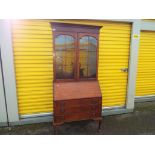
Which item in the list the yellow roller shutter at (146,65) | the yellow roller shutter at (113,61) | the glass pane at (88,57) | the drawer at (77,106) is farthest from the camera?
the yellow roller shutter at (146,65)

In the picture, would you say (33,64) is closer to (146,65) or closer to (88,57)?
(88,57)

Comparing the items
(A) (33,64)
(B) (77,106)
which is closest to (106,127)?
(B) (77,106)

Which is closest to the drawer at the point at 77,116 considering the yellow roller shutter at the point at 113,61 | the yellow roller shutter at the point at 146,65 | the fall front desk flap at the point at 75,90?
the fall front desk flap at the point at 75,90

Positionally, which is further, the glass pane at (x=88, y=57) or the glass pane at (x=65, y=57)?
the glass pane at (x=88, y=57)

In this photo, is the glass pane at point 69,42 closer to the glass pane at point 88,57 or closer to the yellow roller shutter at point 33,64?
the glass pane at point 88,57

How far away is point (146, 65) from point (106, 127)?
2.35m

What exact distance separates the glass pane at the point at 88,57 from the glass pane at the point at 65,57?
0.18 metres

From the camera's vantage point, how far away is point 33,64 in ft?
9.80

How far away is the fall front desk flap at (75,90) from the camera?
259 centimetres

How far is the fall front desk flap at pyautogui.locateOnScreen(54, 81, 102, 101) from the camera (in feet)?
8.50

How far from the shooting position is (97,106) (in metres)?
2.73

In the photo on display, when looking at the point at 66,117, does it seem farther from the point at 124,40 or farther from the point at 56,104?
the point at 124,40

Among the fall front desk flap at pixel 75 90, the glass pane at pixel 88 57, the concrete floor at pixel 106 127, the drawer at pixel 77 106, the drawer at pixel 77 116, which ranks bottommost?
the concrete floor at pixel 106 127

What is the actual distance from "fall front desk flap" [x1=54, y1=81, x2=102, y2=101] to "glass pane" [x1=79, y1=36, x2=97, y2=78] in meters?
0.20
